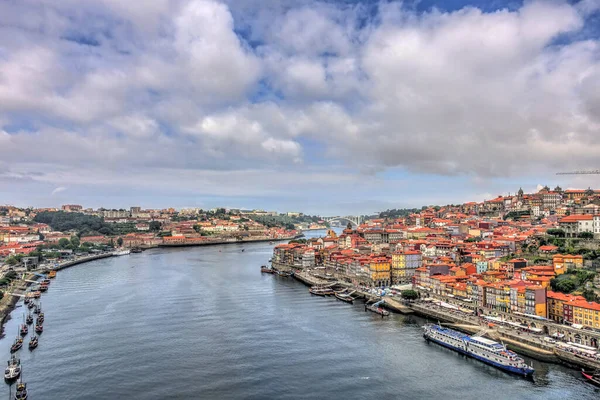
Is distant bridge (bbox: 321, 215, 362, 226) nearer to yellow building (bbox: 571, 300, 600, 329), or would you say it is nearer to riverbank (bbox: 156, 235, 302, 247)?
riverbank (bbox: 156, 235, 302, 247)

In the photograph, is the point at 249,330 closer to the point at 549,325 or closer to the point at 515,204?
the point at 549,325

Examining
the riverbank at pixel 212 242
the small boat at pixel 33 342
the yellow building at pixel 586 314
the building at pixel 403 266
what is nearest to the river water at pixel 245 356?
the small boat at pixel 33 342

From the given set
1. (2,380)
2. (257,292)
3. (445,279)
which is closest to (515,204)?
(445,279)

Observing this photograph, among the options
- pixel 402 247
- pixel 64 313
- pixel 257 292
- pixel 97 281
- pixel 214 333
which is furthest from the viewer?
pixel 402 247

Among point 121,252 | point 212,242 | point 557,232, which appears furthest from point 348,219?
point 557,232

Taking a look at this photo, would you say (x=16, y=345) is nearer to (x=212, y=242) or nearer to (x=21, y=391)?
(x=21, y=391)

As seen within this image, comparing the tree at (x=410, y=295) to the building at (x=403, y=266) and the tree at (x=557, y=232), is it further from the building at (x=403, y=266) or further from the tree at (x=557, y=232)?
the tree at (x=557, y=232)
